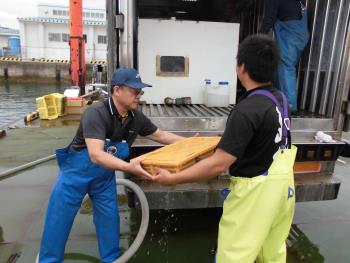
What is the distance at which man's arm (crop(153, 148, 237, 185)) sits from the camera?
1815 mm

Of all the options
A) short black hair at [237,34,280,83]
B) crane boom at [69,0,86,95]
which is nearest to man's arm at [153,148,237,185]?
short black hair at [237,34,280,83]

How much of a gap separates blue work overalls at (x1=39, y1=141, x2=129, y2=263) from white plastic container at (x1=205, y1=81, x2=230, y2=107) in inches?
78.8

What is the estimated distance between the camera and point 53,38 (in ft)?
103

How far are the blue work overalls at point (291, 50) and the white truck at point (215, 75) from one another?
0.16 metres

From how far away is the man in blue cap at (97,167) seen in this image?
2.38 m

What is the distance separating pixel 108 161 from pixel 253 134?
3.16 ft

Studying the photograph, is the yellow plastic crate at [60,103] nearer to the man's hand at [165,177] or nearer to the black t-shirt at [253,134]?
the man's hand at [165,177]

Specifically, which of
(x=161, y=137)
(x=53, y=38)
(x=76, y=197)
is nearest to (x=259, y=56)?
(x=161, y=137)

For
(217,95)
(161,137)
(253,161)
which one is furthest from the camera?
(217,95)

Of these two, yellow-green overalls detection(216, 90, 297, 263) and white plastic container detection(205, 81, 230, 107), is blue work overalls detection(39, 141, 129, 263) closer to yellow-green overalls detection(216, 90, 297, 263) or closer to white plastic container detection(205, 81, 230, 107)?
yellow-green overalls detection(216, 90, 297, 263)

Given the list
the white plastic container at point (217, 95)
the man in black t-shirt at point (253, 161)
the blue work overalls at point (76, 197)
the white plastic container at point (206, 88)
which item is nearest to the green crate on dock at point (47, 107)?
the white plastic container at point (206, 88)

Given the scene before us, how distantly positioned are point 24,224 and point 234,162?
105 inches

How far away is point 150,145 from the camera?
2994 mm

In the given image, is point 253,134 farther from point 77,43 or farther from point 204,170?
point 77,43
